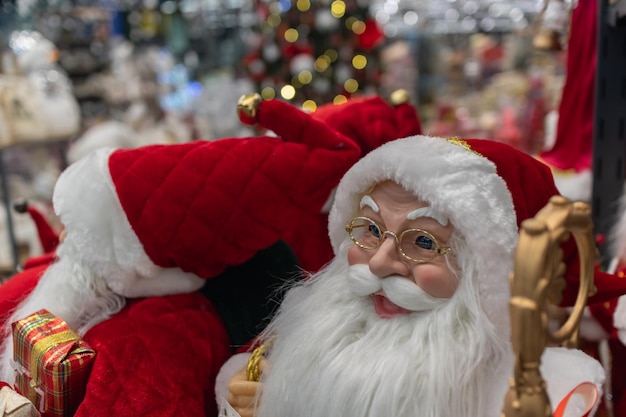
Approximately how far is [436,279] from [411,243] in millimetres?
53

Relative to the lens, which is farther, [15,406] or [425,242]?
[15,406]

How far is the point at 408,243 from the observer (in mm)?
711

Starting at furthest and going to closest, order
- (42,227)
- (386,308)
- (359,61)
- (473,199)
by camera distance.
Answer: (359,61) < (42,227) < (386,308) < (473,199)

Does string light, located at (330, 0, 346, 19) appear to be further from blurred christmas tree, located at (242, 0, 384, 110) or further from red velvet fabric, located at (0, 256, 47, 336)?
red velvet fabric, located at (0, 256, 47, 336)

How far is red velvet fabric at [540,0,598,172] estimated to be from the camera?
1.29 m

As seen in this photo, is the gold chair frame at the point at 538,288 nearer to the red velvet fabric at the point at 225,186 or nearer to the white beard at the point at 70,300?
the red velvet fabric at the point at 225,186

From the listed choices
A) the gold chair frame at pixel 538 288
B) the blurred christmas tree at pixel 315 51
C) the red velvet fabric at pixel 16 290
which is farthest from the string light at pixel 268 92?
the gold chair frame at pixel 538 288

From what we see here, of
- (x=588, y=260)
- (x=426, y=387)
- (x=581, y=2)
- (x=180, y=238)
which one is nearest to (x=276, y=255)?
(x=180, y=238)

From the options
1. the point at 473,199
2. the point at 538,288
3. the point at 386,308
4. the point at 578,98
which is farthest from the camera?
the point at 578,98

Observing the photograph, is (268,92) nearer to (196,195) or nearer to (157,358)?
(196,195)

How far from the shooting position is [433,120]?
4.21 meters

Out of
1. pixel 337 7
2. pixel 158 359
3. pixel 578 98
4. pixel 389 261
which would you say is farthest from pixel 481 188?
pixel 337 7

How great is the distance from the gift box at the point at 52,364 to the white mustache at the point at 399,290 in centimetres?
44

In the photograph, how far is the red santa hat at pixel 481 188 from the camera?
2.13ft
